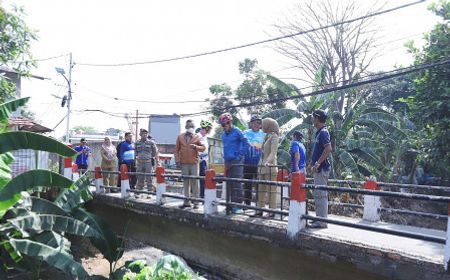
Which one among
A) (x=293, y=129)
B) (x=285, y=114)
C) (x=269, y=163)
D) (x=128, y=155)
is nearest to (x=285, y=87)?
(x=285, y=114)

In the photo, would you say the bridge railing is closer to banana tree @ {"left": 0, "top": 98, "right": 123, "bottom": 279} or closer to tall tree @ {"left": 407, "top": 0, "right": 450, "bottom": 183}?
banana tree @ {"left": 0, "top": 98, "right": 123, "bottom": 279}

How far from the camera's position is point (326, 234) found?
16.9ft

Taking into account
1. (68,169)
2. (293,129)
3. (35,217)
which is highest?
(293,129)

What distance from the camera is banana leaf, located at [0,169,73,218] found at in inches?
286

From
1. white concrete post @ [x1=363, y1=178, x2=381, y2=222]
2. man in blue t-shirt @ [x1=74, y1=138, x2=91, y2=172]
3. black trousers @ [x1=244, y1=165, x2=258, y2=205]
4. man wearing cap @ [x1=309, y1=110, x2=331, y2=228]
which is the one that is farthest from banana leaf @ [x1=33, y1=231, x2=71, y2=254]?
white concrete post @ [x1=363, y1=178, x2=381, y2=222]

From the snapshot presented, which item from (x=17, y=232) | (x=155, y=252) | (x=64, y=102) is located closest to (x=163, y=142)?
(x=64, y=102)

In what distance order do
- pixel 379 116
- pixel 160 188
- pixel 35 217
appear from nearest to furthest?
pixel 35 217, pixel 160 188, pixel 379 116

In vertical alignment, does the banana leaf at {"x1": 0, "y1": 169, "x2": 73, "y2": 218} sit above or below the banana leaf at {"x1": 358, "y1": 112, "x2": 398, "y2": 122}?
below

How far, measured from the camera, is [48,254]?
24.3 feet

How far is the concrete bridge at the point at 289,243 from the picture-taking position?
14.2 feet

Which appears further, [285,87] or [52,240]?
[285,87]

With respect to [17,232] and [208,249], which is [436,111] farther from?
[17,232]

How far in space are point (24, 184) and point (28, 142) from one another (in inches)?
30.6

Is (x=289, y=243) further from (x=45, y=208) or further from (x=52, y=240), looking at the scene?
(x=45, y=208)
